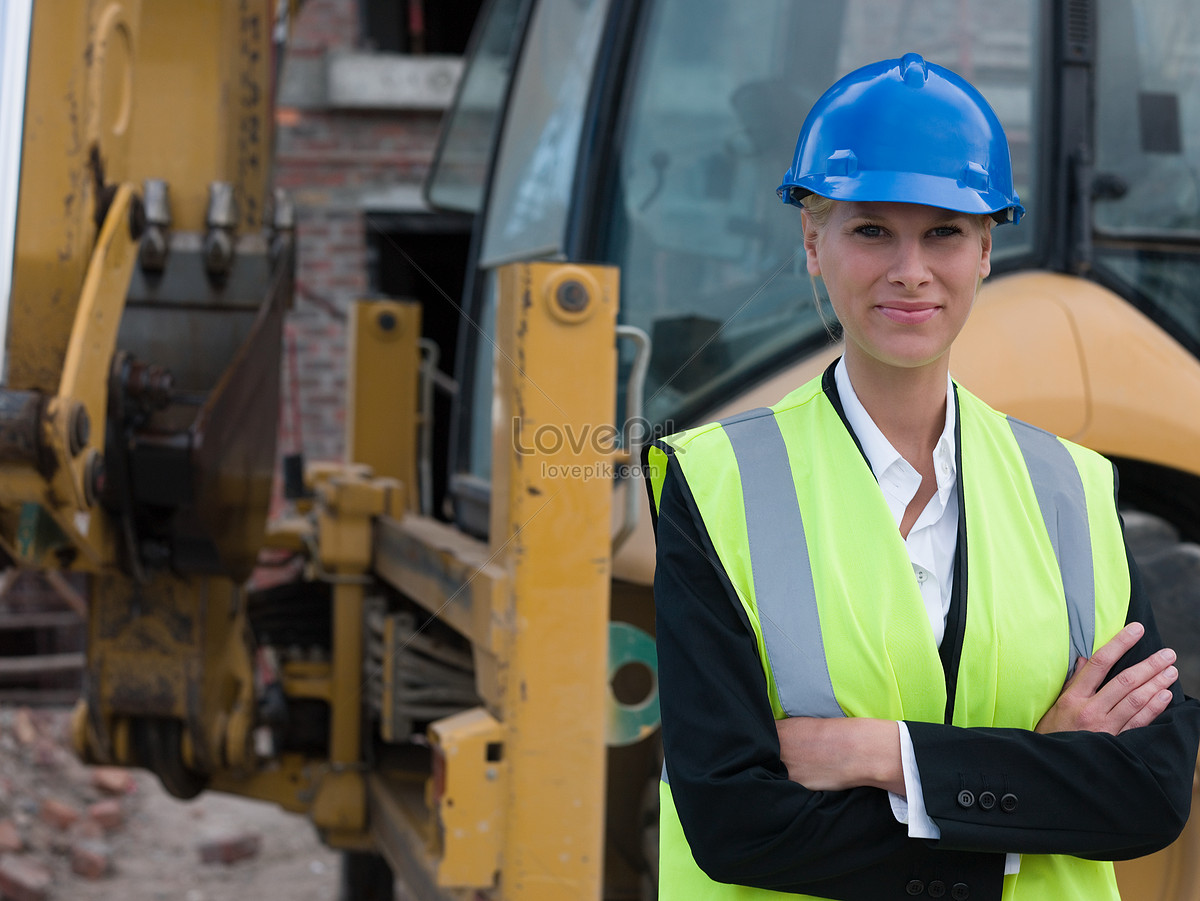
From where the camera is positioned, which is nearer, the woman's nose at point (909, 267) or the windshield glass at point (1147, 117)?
the woman's nose at point (909, 267)

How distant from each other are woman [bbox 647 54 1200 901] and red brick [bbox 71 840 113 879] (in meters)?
4.68

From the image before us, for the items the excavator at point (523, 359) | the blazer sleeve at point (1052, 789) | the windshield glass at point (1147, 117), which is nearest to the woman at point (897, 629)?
the blazer sleeve at point (1052, 789)

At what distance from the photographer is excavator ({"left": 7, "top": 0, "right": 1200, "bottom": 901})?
2.25 meters

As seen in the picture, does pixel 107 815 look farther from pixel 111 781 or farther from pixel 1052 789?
pixel 1052 789

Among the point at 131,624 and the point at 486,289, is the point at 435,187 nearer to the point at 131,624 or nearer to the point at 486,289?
the point at 486,289

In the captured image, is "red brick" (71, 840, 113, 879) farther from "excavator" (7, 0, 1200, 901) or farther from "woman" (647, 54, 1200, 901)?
"woman" (647, 54, 1200, 901)

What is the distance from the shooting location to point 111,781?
623 centimetres

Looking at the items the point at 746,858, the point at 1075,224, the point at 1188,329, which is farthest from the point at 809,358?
the point at 746,858

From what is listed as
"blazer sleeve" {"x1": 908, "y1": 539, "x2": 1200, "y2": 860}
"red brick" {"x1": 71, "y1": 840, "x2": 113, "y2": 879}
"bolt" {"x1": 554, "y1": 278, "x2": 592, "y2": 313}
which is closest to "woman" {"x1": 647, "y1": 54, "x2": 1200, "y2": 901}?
"blazer sleeve" {"x1": 908, "y1": 539, "x2": 1200, "y2": 860}

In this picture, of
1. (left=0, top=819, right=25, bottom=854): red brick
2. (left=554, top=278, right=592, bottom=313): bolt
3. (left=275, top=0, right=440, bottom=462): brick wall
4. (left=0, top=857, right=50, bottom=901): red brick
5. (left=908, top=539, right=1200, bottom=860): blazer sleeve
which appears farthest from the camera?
(left=275, top=0, right=440, bottom=462): brick wall

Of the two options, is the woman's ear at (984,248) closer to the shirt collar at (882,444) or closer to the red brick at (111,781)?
the shirt collar at (882,444)

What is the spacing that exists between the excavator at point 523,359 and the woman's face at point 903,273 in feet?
1.55

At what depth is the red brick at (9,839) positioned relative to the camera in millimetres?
5223

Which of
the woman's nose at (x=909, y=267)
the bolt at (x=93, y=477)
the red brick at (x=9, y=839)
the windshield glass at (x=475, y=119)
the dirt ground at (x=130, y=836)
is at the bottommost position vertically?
the dirt ground at (x=130, y=836)
